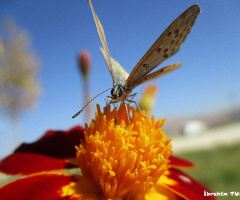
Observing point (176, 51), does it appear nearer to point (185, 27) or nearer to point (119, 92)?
point (185, 27)

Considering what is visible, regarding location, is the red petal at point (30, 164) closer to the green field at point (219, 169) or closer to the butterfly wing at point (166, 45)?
the butterfly wing at point (166, 45)

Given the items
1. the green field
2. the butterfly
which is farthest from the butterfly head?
the green field

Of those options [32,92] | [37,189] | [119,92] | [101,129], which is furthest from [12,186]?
[32,92]

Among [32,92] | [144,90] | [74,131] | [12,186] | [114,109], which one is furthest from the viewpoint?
[32,92]

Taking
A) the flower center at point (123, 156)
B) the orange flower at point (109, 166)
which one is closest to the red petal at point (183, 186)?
the orange flower at point (109, 166)

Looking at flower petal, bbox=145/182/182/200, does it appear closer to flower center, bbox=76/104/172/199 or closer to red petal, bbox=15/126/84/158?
flower center, bbox=76/104/172/199
